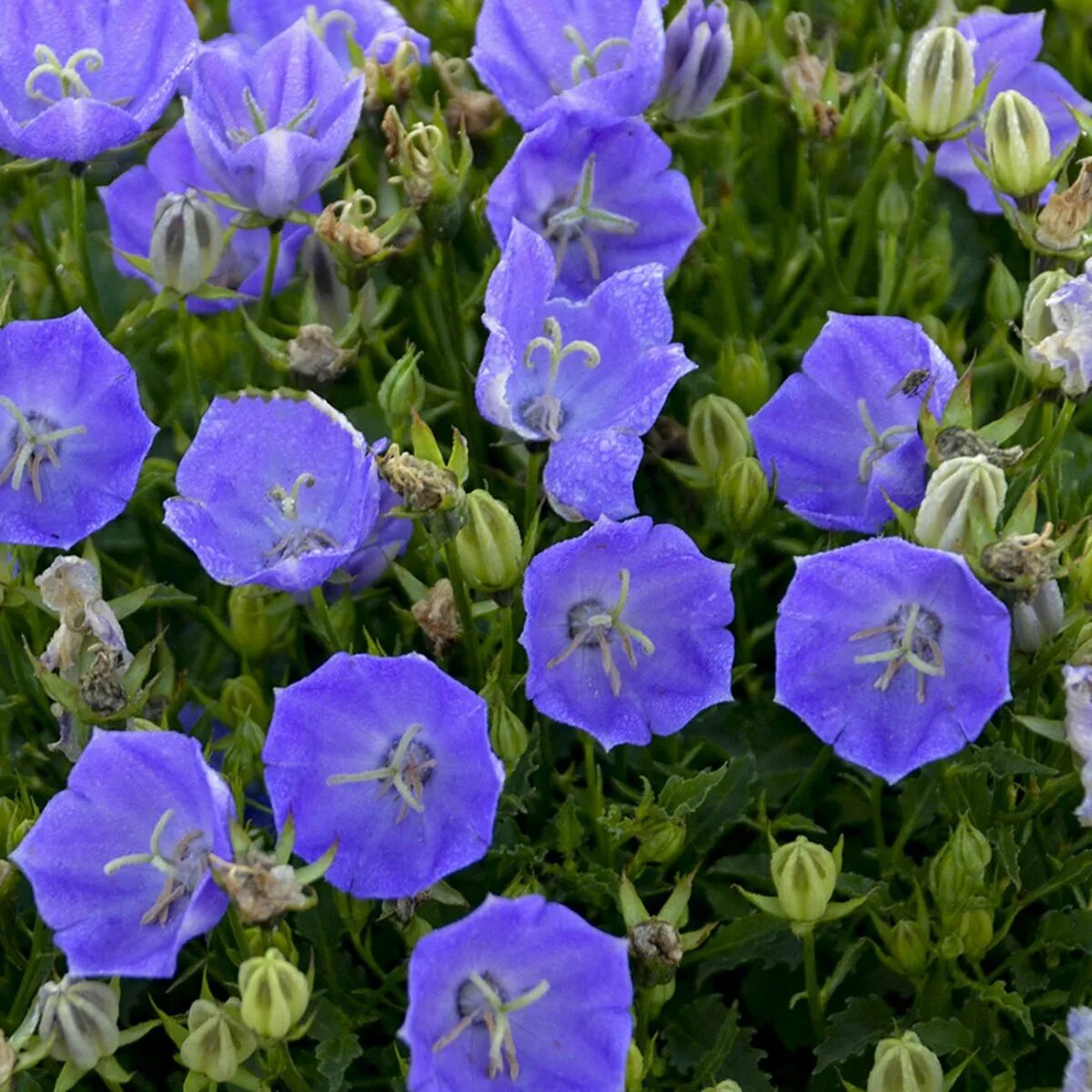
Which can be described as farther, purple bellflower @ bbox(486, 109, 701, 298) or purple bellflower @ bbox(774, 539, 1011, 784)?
purple bellflower @ bbox(486, 109, 701, 298)

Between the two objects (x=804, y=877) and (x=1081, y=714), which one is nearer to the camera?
(x=1081, y=714)

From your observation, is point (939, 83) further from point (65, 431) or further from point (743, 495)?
point (65, 431)

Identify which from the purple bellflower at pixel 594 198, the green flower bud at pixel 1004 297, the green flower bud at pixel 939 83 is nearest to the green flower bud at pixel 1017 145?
the green flower bud at pixel 939 83

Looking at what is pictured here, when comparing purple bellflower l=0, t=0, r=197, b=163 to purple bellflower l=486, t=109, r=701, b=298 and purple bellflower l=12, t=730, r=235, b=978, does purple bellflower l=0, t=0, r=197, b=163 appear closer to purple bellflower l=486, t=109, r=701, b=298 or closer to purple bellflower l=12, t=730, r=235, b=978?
purple bellflower l=486, t=109, r=701, b=298

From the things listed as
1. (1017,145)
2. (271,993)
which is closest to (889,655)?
(1017,145)

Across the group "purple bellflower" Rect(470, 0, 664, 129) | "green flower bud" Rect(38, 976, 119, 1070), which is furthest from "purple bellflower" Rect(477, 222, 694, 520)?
"green flower bud" Rect(38, 976, 119, 1070)
